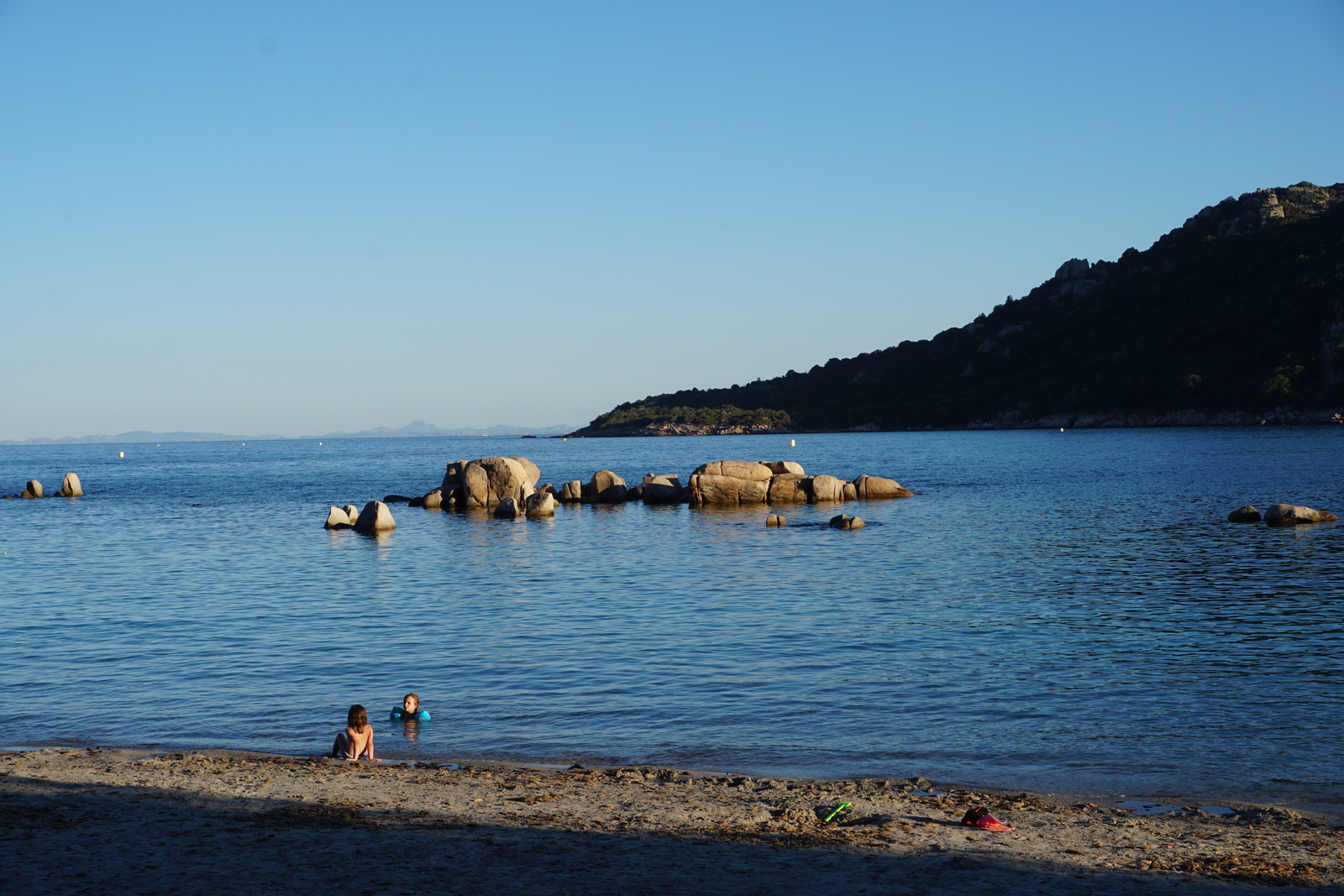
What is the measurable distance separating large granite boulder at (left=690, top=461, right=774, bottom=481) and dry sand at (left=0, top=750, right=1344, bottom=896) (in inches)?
1704

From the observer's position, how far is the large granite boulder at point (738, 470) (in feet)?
182

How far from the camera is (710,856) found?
29.3 ft

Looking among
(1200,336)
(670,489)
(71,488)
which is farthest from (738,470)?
(1200,336)

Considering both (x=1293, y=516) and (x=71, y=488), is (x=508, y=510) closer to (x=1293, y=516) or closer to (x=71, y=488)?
(x=1293, y=516)

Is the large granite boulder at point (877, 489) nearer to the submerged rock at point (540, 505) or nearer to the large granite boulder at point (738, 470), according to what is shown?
the large granite boulder at point (738, 470)

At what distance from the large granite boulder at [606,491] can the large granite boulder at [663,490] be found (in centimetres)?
179

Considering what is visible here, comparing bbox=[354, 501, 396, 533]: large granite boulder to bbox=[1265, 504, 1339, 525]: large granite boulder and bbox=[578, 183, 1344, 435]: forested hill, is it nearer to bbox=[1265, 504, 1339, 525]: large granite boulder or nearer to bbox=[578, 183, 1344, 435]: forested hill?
bbox=[1265, 504, 1339, 525]: large granite boulder

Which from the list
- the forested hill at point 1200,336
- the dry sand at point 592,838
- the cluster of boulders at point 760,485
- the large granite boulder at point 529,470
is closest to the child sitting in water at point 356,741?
the dry sand at point 592,838

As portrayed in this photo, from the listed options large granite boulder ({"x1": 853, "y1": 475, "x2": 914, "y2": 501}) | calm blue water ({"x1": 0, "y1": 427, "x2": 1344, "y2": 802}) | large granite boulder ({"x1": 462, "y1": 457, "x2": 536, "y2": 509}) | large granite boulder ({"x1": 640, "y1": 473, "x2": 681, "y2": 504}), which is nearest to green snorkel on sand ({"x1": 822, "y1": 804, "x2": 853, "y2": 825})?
calm blue water ({"x1": 0, "y1": 427, "x2": 1344, "y2": 802})

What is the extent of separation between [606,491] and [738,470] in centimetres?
929

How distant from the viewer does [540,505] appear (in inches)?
2072

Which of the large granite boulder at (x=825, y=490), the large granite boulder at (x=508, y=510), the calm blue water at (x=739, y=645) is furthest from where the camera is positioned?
the large granite boulder at (x=825, y=490)

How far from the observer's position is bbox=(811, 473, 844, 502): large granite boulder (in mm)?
56312

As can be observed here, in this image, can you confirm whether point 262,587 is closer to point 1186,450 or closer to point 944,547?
point 944,547
